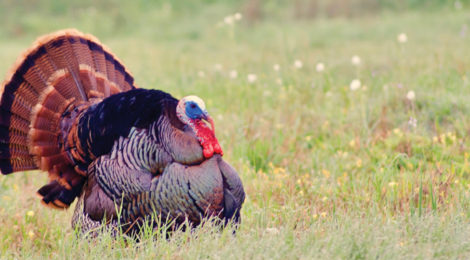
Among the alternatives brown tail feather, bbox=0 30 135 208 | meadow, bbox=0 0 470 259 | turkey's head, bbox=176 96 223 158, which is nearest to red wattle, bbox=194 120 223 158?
turkey's head, bbox=176 96 223 158

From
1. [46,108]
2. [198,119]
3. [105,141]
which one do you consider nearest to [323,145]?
[198,119]

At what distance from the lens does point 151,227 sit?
10.9ft

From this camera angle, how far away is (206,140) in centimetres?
344

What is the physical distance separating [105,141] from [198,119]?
590 mm

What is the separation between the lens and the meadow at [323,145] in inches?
124

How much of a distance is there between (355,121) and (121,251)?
286 centimetres

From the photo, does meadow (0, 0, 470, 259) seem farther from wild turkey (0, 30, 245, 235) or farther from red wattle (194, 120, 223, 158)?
red wattle (194, 120, 223, 158)

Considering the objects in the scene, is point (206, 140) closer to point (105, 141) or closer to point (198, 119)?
point (198, 119)

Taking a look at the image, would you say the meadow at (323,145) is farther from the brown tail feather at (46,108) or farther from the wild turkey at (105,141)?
the brown tail feather at (46,108)

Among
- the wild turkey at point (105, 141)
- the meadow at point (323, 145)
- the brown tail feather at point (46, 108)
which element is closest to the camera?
the meadow at point (323, 145)

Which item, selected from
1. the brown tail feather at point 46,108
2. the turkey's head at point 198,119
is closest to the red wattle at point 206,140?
the turkey's head at point 198,119

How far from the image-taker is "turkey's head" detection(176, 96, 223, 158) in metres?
3.44

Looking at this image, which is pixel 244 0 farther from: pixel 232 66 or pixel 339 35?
pixel 232 66

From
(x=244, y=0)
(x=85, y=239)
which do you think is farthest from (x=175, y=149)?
(x=244, y=0)
